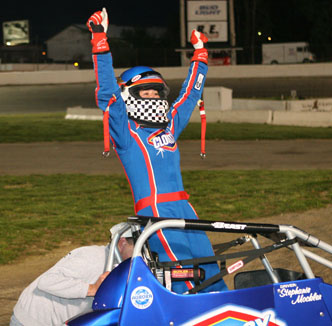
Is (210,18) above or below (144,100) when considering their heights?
above

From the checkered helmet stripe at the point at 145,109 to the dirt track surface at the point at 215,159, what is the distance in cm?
432

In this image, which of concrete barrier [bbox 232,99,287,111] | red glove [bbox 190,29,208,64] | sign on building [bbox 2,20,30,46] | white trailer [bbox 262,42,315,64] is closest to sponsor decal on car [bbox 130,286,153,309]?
red glove [bbox 190,29,208,64]

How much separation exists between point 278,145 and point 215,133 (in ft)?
11.5

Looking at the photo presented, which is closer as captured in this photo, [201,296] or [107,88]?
[201,296]

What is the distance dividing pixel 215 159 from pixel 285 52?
2268 inches

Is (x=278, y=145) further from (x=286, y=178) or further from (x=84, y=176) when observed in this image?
(x=84, y=176)

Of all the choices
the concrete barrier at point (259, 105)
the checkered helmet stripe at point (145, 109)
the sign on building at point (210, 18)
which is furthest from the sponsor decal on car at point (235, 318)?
the sign on building at point (210, 18)

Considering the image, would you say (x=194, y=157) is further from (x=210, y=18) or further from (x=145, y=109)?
(x=210, y=18)

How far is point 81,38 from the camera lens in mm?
112875

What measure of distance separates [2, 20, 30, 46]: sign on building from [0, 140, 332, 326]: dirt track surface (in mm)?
88415


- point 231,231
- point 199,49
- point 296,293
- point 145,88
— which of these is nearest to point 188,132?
point 199,49

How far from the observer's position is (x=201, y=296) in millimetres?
3449

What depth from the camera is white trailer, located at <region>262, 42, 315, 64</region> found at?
70250mm

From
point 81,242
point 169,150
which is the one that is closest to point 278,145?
point 81,242
